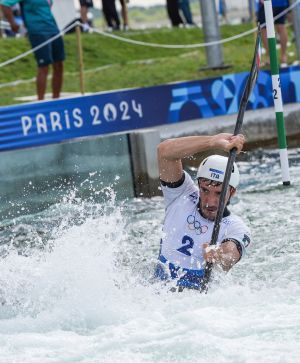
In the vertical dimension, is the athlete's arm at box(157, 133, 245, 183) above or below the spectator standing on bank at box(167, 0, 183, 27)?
above

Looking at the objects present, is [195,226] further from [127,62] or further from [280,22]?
[127,62]

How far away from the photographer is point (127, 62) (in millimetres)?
20406

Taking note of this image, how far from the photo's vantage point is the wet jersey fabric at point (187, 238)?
26.9ft

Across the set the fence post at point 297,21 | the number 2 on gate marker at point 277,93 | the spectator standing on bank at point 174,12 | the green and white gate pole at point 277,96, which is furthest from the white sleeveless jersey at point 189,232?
the spectator standing on bank at point 174,12

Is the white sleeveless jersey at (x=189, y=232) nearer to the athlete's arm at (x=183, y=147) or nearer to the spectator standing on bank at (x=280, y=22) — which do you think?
the athlete's arm at (x=183, y=147)

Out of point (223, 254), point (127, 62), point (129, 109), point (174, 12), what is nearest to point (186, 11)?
point (174, 12)

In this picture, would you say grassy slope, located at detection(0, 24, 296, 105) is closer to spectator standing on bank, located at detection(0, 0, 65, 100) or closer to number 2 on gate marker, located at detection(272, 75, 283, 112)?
spectator standing on bank, located at detection(0, 0, 65, 100)

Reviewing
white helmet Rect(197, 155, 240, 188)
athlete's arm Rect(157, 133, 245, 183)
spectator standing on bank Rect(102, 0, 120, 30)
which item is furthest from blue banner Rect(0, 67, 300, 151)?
spectator standing on bank Rect(102, 0, 120, 30)

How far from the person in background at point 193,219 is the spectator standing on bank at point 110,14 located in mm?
14242

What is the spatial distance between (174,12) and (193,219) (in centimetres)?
1687

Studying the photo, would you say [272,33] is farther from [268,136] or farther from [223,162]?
[268,136]

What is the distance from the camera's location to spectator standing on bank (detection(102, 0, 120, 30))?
22250mm

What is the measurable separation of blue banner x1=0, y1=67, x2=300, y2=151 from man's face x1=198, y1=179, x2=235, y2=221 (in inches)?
207

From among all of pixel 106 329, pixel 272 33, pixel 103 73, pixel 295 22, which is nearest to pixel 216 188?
pixel 106 329
